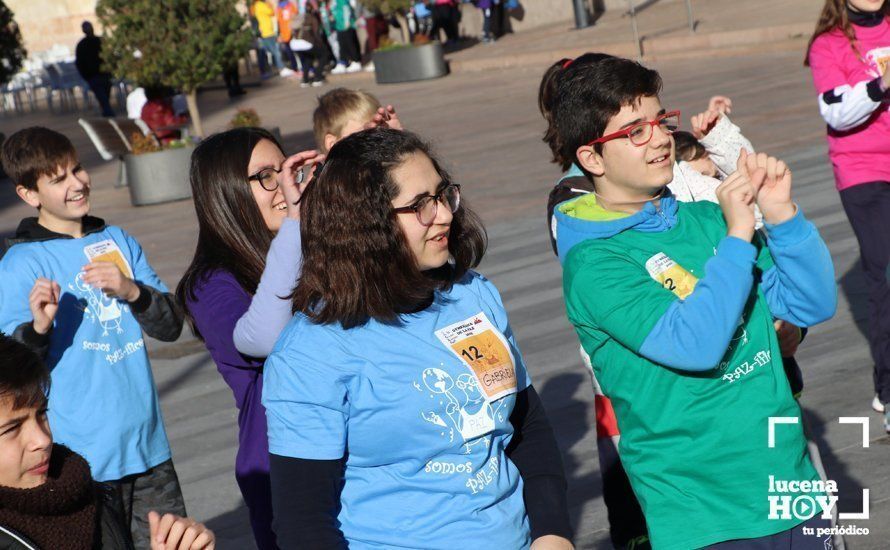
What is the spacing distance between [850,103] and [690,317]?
273cm

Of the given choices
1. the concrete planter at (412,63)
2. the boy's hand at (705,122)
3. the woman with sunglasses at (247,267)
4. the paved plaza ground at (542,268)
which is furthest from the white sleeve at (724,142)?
the concrete planter at (412,63)

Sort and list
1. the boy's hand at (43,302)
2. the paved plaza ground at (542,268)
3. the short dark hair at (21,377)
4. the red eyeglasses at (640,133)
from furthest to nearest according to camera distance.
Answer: the paved plaza ground at (542,268)
the boy's hand at (43,302)
the red eyeglasses at (640,133)
the short dark hair at (21,377)

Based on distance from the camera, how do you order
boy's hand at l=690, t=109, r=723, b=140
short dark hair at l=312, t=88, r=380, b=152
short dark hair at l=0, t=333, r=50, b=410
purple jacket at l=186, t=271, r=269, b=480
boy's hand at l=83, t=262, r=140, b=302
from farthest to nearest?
short dark hair at l=312, t=88, r=380, b=152 → boy's hand at l=690, t=109, r=723, b=140 → boy's hand at l=83, t=262, r=140, b=302 → purple jacket at l=186, t=271, r=269, b=480 → short dark hair at l=0, t=333, r=50, b=410

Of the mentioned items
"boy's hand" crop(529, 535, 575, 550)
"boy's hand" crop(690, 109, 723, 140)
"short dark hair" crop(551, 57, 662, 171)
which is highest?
"short dark hair" crop(551, 57, 662, 171)

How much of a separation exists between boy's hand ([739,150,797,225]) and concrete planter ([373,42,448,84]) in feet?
78.9

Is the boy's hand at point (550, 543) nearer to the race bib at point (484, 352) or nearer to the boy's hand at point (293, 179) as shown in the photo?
the race bib at point (484, 352)

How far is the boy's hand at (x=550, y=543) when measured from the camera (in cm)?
279

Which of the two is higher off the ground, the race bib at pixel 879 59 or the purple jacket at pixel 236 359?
the race bib at pixel 879 59

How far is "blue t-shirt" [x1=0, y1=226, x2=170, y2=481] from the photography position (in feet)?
14.1

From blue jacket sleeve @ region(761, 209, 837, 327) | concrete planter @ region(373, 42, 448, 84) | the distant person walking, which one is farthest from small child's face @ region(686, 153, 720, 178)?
the distant person walking

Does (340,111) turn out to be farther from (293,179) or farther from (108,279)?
(293,179)

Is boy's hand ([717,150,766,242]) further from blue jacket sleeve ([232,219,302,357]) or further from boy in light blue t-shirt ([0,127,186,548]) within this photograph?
boy in light blue t-shirt ([0,127,186,548])

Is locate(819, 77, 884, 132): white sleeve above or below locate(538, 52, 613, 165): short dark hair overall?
below

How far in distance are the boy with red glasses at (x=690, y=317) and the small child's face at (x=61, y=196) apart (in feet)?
6.75
